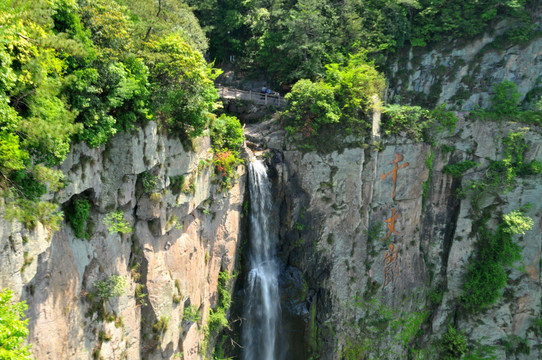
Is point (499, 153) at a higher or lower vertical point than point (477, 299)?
higher

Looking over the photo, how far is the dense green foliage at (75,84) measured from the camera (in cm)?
784

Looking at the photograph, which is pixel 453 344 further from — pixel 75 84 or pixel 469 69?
pixel 75 84

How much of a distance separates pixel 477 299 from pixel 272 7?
75.4 feet

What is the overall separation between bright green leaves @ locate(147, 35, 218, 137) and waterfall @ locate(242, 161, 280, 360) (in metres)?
6.87

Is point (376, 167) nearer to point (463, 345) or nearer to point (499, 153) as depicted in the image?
point (499, 153)

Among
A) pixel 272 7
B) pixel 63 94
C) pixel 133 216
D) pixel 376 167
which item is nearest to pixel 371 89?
pixel 376 167

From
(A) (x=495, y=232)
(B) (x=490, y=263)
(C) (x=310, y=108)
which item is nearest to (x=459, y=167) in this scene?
(A) (x=495, y=232)

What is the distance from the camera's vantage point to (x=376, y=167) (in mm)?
21594

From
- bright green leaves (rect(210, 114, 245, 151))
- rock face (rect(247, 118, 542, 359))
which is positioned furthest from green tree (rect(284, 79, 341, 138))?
bright green leaves (rect(210, 114, 245, 151))

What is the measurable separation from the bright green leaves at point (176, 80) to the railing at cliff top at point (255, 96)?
31.9 ft

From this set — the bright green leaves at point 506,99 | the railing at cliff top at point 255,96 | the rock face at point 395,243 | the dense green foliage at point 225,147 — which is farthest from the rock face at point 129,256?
the bright green leaves at point 506,99

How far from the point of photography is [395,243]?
22484 mm

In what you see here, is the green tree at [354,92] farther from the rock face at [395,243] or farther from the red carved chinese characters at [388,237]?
the red carved chinese characters at [388,237]

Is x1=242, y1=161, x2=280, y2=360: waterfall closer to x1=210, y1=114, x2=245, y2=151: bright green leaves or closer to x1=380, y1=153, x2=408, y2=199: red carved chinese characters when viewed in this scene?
x1=210, y1=114, x2=245, y2=151: bright green leaves
